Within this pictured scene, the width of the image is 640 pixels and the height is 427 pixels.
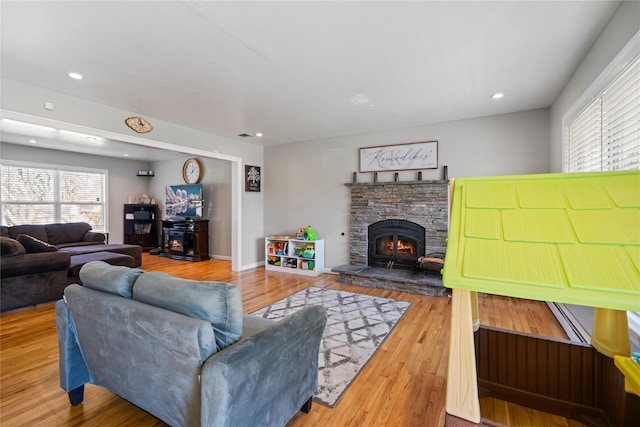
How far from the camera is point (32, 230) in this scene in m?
5.32

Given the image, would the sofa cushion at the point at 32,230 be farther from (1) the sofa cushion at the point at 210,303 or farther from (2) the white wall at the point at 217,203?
(1) the sofa cushion at the point at 210,303

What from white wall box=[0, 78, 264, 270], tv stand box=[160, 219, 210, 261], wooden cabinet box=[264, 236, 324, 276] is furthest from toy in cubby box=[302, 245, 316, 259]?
tv stand box=[160, 219, 210, 261]

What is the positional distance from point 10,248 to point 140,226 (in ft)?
14.6

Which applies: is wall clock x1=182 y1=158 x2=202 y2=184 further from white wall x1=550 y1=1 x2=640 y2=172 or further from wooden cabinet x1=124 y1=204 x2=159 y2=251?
white wall x1=550 y1=1 x2=640 y2=172

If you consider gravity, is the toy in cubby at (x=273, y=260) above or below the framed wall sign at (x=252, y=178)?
below

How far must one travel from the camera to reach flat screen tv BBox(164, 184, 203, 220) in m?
6.85

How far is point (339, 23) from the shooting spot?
2.00 meters

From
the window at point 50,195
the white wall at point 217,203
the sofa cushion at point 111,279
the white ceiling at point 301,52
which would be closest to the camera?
the sofa cushion at point 111,279

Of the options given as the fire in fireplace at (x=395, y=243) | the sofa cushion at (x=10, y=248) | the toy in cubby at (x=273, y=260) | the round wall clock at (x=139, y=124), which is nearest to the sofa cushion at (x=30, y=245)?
the sofa cushion at (x=10, y=248)

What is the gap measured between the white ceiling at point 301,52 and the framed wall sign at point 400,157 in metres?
0.79

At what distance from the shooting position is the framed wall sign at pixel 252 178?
5688 mm

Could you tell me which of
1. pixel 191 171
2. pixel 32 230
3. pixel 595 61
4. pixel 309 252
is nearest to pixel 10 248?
pixel 32 230

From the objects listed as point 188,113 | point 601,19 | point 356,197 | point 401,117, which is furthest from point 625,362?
point 188,113

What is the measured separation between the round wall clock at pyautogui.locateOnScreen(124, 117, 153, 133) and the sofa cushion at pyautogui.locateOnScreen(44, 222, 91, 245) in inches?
142
